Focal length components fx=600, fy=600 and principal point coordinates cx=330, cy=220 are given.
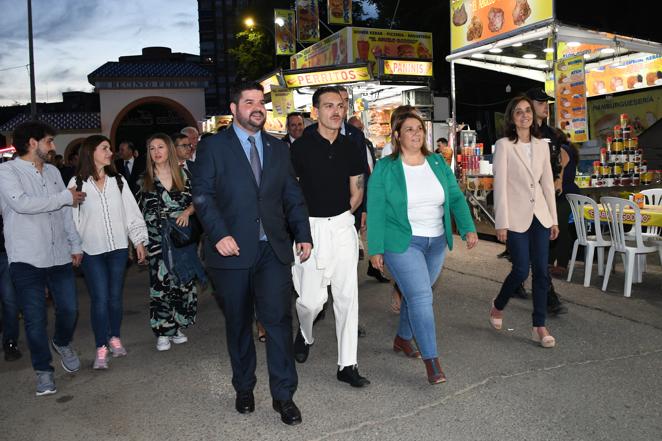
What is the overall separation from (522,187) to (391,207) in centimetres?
140

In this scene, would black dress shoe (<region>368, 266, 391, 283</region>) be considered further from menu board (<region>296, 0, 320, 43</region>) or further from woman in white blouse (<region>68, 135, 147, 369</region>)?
menu board (<region>296, 0, 320, 43</region>)

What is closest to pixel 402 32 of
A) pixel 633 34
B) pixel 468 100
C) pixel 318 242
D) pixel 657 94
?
pixel 468 100

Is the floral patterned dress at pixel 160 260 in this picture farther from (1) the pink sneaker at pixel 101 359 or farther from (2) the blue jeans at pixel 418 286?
(2) the blue jeans at pixel 418 286

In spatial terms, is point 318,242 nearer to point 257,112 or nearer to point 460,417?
point 257,112

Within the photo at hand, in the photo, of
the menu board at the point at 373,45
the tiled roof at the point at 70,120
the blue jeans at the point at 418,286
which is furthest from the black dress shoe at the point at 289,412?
the tiled roof at the point at 70,120

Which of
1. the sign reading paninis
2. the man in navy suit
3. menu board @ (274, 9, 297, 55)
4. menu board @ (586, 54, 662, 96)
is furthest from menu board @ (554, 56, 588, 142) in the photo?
the sign reading paninis

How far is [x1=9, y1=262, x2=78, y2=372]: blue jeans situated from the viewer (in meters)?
4.48

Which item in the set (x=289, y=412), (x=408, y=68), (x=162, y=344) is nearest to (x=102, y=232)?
(x=162, y=344)

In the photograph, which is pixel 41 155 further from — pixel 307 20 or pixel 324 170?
pixel 307 20

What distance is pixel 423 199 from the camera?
432 cm

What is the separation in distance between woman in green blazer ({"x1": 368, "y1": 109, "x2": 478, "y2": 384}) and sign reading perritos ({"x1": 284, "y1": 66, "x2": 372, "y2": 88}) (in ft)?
31.3

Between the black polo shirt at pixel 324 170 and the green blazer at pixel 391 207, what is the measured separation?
245 millimetres

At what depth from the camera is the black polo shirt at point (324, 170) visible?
4.45 m

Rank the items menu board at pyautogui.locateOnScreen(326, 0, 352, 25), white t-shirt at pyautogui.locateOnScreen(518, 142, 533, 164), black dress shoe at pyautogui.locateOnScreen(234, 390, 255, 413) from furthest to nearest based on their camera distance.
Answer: menu board at pyautogui.locateOnScreen(326, 0, 352, 25), white t-shirt at pyautogui.locateOnScreen(518, 142, 533, 164), black dress shoe at pyautogui.locateOnScreen(234, 390, 255, 413)
